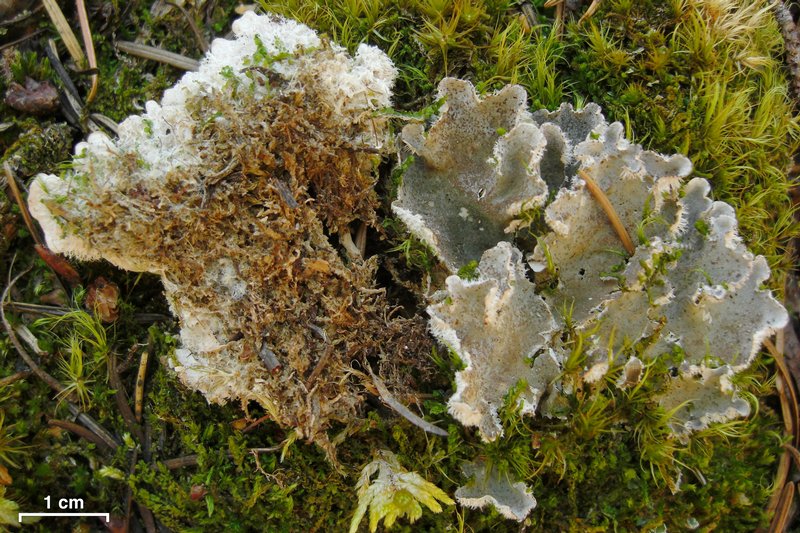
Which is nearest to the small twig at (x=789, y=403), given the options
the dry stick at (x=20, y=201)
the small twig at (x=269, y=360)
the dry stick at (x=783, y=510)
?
the dry stick at (x=783, y=510)

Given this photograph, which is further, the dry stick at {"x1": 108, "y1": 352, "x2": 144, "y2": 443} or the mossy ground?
the dry stick at {"x1": 108, "y1": 352, "x2": 144, "y2": 443}

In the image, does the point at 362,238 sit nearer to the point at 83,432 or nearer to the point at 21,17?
the point at 83,432

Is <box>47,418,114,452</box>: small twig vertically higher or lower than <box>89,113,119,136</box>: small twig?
lower

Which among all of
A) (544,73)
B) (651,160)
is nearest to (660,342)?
(651,160)

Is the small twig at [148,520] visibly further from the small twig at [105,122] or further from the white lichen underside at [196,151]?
the small twig at [105,122]

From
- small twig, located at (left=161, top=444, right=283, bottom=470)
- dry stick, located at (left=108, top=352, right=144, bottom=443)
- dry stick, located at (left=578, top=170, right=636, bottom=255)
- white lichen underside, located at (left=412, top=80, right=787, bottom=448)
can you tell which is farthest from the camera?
dry stick, located at (left=108, top=352, right=144, bottom=443)

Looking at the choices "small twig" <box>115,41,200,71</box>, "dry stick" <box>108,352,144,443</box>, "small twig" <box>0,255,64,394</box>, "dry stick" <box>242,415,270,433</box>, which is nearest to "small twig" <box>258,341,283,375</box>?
"dry stick" <box>242,415,270,433</box>

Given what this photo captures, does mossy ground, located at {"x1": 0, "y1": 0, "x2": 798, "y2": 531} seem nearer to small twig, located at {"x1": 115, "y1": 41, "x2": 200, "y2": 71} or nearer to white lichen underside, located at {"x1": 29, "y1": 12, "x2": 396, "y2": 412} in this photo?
small twig, located at {"x1": 115, "y1": 41, "x2": 200, "y2": 71}

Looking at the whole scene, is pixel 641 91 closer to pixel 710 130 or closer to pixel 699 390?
pixel 710 130
